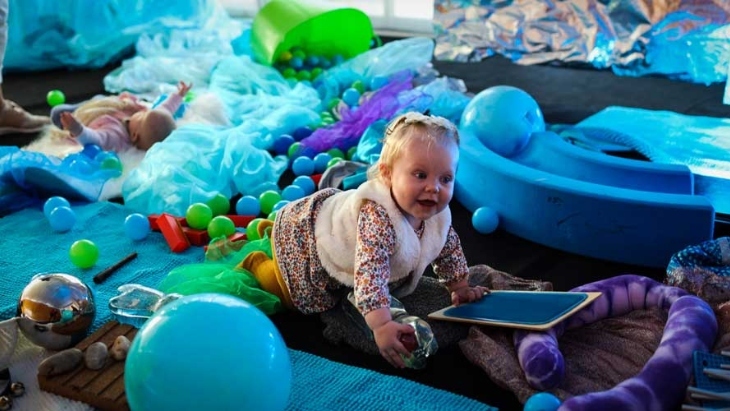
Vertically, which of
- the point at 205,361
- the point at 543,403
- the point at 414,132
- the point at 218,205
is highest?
the point at 414,132

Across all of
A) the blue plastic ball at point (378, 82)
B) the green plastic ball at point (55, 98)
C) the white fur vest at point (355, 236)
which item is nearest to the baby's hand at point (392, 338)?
the white fur vest at point (355, 236)

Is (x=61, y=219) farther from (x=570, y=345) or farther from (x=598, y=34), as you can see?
(x=598, y=34)

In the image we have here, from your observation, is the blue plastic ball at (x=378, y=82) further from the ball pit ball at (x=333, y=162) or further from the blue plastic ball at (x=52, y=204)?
the blue plastic ball at (x=52, y=204)

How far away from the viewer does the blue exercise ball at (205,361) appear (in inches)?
45.1

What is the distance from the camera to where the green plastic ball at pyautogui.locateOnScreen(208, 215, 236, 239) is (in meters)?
2.15

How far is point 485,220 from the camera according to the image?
7.14ft

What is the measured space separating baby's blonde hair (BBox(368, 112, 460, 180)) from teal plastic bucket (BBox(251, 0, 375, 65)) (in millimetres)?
2238

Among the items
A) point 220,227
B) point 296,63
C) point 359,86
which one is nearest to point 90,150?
point 220,227

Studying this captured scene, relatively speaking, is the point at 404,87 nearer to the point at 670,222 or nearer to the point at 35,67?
the point at 670,222

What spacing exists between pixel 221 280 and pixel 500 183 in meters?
0.86

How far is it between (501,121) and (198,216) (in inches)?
38.6

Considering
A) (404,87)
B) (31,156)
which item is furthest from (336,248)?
(404,87)

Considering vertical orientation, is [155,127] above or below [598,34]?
below

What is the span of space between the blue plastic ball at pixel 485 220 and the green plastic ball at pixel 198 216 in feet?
2.54
